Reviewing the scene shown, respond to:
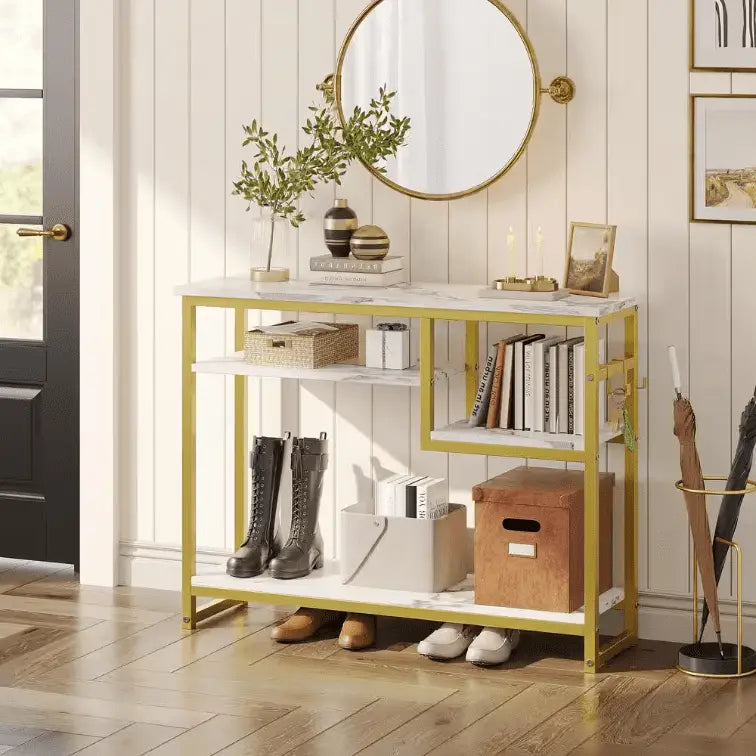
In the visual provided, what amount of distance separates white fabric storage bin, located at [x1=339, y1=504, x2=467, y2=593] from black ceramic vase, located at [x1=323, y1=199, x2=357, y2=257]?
2.24 ft

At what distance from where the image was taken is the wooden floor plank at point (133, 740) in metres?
3.18

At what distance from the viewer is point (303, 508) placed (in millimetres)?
4098

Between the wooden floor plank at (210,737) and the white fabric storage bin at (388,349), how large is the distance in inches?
39.3

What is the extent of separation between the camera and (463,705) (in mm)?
3477

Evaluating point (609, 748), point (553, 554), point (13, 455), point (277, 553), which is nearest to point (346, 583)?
point (277, 553)

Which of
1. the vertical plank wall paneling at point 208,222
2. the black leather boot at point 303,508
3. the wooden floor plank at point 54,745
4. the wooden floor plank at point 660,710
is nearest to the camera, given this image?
the wooden floor plank at point 54,745

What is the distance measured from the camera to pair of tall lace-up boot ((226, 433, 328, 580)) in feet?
13.4

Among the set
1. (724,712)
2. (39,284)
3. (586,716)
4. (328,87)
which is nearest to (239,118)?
(328,87)

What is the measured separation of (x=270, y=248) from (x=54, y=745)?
1.45 meters

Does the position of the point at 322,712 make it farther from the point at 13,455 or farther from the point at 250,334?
the point at 13,455

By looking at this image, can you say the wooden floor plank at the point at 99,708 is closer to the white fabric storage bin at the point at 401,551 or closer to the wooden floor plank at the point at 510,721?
the wooden floor plank at the point at 510,721

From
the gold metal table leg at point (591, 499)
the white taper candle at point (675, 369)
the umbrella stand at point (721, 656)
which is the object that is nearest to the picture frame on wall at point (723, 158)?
the white taper candle at point (675, 369)

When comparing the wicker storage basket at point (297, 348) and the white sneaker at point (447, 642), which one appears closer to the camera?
the white sneaker at point (447, 642)

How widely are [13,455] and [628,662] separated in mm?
1995
